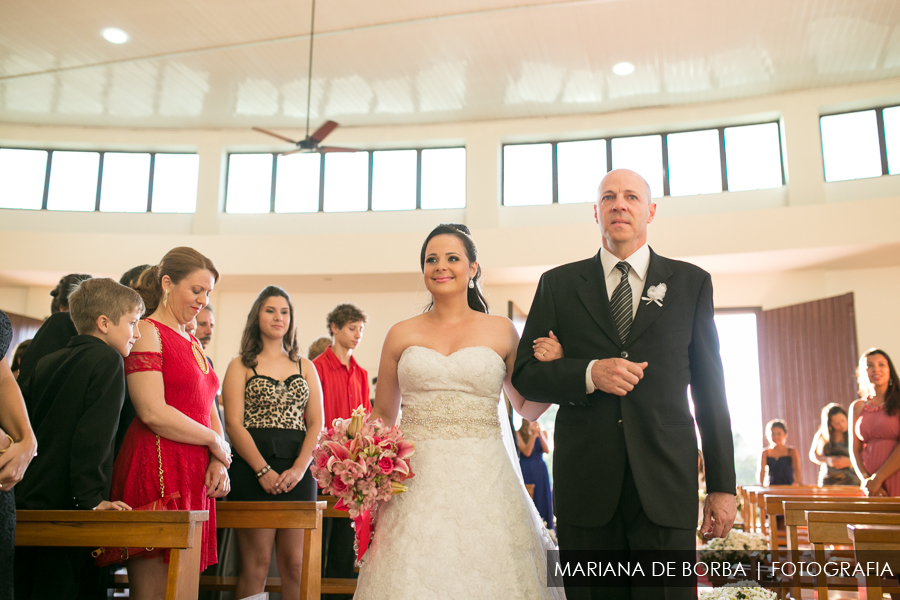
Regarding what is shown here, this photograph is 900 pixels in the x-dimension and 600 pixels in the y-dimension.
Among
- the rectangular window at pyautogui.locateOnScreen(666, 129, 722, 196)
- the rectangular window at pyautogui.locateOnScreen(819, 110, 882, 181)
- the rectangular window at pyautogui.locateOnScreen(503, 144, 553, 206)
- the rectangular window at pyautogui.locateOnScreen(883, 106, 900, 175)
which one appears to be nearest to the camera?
the rectangular window at pyautogui.locateOnScreen(883, 106, 900, 175)

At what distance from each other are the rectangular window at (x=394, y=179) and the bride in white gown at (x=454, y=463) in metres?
9.63

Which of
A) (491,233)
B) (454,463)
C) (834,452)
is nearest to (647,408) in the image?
(454,463)

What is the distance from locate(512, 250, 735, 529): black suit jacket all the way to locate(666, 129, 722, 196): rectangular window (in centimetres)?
974

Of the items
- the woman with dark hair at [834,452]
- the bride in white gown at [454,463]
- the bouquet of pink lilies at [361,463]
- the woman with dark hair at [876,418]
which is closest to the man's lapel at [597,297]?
the bride in white gown at [454,463]

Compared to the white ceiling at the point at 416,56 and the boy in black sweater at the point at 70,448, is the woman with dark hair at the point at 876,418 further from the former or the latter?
the white ceiling at the point at 416,56

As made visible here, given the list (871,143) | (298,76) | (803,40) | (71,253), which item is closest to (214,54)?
(298,76)

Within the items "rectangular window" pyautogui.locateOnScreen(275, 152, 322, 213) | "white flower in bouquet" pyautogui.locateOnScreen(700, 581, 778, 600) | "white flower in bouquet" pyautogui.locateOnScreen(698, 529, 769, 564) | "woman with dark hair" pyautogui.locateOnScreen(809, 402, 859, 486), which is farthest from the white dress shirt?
"rectangular window" pyautogui.locateOnScreen(275, 152, 322, 213)

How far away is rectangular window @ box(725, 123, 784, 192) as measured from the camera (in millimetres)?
11109

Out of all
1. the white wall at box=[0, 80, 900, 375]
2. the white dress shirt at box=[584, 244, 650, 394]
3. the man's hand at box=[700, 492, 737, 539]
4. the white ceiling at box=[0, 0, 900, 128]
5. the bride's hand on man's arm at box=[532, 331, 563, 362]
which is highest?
the white ceiling at box=[0, 0, 900, 128]

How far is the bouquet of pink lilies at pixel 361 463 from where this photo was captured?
2418mm

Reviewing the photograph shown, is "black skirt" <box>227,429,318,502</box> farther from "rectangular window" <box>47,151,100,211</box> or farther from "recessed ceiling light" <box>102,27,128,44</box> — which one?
"rectangular window" <box>47,151,100,211</box>

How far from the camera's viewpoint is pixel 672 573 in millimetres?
1968

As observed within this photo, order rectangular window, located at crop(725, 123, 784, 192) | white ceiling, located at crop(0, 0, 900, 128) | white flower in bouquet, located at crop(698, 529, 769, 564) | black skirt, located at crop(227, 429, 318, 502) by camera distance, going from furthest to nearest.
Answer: rectangular window, located at crop(725, 123, 784, 192) < white ceiling, located at crop(0, 0, 900, 128) < white flower in bouquet, located at crop(698, 529, 769, 564) < black skirt, located at crop(227, 429, 318, 502)

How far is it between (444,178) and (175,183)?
473cm
